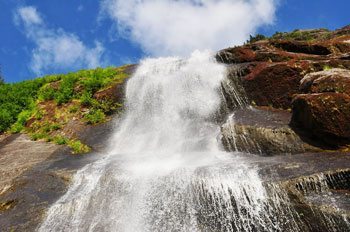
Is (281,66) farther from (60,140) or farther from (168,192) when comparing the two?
(60,140)

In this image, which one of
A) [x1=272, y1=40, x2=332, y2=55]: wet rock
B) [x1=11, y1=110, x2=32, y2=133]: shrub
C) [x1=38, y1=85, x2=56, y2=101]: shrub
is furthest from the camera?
[x1=38, y1=85, x2=56, y2=101]: shrub

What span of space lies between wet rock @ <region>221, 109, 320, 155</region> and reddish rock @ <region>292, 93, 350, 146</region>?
56 cm

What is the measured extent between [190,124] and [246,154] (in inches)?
185

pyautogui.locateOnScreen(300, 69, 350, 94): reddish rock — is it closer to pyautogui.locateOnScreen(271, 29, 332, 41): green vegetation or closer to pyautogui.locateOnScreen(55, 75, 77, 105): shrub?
pyautogui.locateOnScreen(55, 75, 77, 105): shrub

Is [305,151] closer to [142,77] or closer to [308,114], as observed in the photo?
[308,114]

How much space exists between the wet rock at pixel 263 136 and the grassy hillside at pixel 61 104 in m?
6.47

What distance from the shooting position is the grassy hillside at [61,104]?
19.3 metres

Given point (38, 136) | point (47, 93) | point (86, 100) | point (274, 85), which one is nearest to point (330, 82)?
point (274, 85)

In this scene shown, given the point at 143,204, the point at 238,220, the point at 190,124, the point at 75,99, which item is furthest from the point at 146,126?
the point at 238,220

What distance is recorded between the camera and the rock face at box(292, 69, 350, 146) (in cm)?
1199

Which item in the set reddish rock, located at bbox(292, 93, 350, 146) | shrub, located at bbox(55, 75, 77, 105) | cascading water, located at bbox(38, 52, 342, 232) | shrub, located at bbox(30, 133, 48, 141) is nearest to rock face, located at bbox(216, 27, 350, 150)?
reddish rock, located at bbox(292, 93, 350, 146)

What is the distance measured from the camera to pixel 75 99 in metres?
22.1

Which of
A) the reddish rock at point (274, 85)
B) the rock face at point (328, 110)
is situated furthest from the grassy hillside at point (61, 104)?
the rock face at point (328, 110)

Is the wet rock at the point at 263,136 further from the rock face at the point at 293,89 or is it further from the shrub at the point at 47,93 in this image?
the shrub at the point at 47,93
